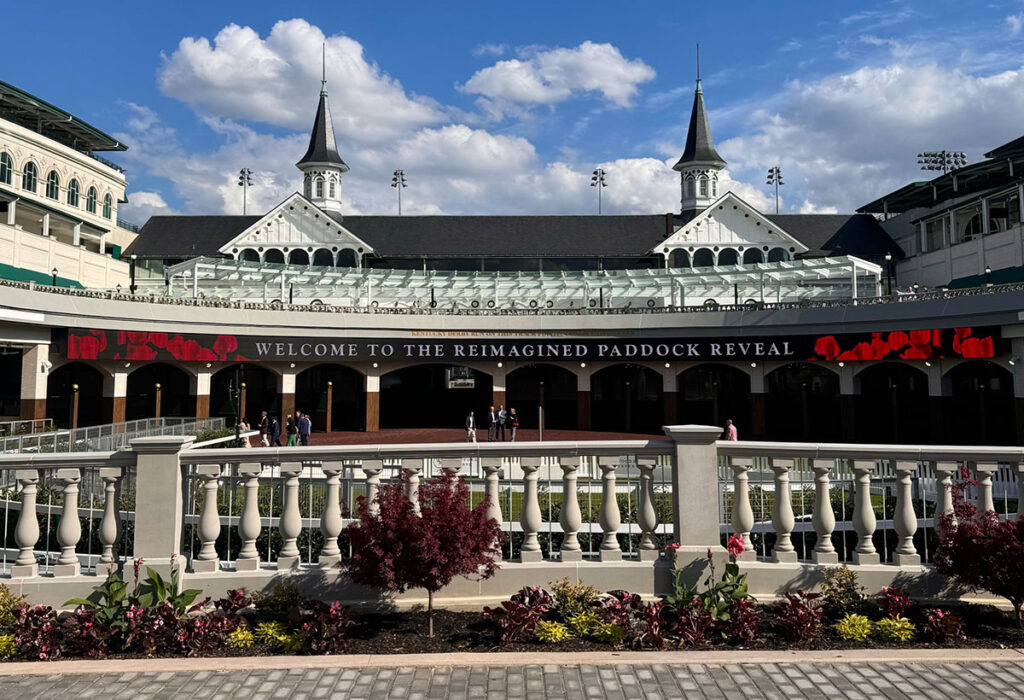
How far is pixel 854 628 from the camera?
5.35 meters

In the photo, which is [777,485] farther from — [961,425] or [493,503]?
[961,425]

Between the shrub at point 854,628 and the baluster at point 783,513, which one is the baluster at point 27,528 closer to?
the baluster at point 783,513

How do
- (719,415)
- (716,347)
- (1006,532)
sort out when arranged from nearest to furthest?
(1006,532), (716,347), (719,415)

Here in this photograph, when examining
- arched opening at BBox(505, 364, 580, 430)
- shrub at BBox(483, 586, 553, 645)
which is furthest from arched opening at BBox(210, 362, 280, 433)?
shrub at BBox(483, 586, 553, 645)

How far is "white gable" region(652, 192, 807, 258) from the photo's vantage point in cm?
4884

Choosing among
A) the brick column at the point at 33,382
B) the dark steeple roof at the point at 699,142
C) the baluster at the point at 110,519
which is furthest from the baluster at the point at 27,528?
the dark steeple roof at the point at 699,142

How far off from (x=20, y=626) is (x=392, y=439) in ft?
84.3

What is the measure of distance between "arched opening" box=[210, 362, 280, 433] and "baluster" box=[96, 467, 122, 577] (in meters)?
29.1

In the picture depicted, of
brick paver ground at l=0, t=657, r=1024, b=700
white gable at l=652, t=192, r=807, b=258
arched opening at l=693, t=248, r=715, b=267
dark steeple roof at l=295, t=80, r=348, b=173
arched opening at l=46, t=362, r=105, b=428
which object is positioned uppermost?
dark steeple roof at l=295, t=80, r=348, b=173

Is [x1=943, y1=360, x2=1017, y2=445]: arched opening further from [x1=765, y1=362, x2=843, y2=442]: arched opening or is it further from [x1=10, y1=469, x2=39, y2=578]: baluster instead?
[x1=10, y1=469, x2=39, y2=578]: baluster

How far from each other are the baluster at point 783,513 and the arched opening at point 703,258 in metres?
45.1

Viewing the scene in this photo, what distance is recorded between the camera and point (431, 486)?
5.60m

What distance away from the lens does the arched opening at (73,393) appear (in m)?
30.5

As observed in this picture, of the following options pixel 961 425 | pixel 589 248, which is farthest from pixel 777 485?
pixel 589 248
